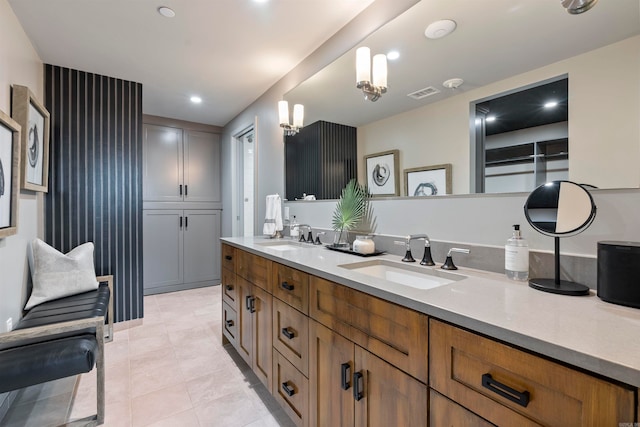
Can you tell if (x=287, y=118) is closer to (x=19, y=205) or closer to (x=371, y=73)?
(x=371, y=73)

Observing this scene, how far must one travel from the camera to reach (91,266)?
7.80 feet

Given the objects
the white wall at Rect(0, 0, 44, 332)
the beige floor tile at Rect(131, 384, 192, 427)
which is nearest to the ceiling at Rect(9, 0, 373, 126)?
the white wall at Rect(0, 0, 44, 332)

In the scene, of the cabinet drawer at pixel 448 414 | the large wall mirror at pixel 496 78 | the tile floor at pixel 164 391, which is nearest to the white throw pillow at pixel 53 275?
the tile floor at pixel 164 391

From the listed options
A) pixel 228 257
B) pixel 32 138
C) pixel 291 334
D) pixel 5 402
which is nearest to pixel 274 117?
pixel 228 257

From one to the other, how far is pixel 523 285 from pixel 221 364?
6.69 ft

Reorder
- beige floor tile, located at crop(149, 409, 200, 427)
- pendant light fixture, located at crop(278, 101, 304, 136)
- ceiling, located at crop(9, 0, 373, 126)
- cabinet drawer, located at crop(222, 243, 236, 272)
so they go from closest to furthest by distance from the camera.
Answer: beige floor tile, located at crop(149, 409, 200, 427), ceiling, located at crop(9, 0, 373, 126), cabinet drawer, located at crop(222, 243, 236, 272), pendant light fixture, located at crop(278, 101, 304, 136)

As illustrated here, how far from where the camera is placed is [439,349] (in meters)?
0.76

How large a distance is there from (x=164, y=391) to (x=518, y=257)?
6.90ft

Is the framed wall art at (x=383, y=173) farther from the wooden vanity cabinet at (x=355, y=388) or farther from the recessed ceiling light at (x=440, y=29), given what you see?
the wooden vanity cabinet at (x=355, y=388)

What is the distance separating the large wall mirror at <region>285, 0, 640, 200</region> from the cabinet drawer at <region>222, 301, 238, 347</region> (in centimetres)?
138

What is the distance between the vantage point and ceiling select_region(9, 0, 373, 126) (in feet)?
5.85

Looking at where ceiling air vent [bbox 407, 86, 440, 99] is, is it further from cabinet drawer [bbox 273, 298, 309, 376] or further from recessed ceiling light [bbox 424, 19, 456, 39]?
cabinet drawer [bbox 273, 298, 309, 376]

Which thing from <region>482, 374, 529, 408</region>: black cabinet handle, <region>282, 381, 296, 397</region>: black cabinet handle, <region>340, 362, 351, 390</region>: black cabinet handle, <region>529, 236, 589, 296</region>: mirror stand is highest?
<region>529, 236, 589, 296</region>: mirror stand

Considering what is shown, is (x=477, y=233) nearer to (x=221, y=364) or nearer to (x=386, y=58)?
(x=386, y=58)
